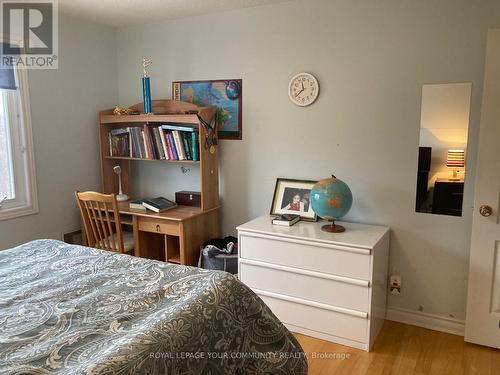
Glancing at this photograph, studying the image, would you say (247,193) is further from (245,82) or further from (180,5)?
(180,5)

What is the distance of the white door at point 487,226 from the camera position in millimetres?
2182

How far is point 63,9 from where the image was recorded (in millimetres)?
2994

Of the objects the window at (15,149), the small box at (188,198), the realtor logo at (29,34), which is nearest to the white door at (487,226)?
the small box at (188,198)

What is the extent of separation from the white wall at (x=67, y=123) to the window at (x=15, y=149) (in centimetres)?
6

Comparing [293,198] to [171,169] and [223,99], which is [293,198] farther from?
[171,169]

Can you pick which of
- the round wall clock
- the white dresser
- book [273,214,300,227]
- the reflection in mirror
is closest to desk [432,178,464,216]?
the reflection in mirror

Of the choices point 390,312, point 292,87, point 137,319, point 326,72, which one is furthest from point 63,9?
point 390,312

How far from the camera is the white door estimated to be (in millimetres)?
2182

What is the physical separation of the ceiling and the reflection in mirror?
4.35 ft

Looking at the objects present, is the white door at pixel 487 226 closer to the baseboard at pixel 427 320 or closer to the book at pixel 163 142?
the baseboard at pixel 427 320

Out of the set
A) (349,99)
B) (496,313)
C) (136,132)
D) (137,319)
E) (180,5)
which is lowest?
(496,313)

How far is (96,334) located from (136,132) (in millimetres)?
2345

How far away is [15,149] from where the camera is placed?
9.57ft

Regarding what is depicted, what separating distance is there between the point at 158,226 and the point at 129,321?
1781 mm
